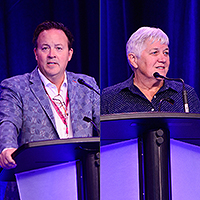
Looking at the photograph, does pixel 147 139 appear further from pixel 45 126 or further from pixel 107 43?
pixel 107 43

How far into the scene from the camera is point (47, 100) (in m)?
0.70

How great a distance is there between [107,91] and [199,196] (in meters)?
0.46

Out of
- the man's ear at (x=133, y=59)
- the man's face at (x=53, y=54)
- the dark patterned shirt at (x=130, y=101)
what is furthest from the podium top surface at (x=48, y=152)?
the man's ear at (x=133, y=59)

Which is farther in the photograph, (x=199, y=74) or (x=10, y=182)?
(x=199, y=74)

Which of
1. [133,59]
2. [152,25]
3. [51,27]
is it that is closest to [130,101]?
[133,59]

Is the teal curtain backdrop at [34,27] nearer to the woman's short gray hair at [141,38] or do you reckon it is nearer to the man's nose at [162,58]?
the woman's short gray hair at [141,38]

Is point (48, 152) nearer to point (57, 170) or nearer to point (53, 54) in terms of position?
point (57, 170)

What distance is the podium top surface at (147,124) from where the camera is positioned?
0.76 meters

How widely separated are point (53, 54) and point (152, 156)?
0.40 m

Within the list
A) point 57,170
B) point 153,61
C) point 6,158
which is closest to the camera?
point 6,158

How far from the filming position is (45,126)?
690 mm

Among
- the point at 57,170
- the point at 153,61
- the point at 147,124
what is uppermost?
the point at 153,61

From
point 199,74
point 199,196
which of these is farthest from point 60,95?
point 199,74

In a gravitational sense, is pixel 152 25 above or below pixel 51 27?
above
